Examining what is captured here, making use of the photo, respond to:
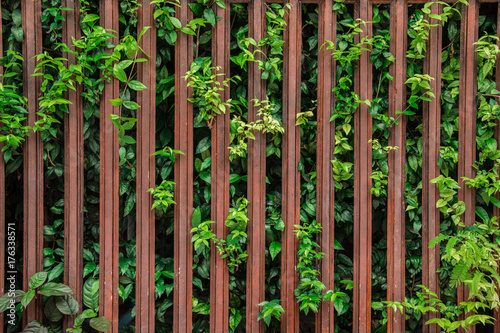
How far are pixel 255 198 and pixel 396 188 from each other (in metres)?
0.90

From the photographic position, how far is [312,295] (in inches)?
83.9

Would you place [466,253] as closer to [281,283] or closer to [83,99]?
[281,283]

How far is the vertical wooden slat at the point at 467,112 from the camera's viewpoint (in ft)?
7.23

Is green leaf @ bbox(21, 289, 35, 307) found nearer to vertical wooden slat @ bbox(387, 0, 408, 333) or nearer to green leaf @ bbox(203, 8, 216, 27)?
green leaf @ bbox(203, 8, 216, 27)

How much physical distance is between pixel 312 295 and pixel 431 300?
75 centimetres

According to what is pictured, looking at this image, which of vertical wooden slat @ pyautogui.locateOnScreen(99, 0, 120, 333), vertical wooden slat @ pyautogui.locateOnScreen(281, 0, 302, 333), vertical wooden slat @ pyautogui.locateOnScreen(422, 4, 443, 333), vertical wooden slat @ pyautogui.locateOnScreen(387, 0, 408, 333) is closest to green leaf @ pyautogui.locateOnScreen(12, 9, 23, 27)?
vertical wooden slat @ pyautogui.locateOnScreen(99, 0, 120, 333)

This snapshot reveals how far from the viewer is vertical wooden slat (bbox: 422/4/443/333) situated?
7.20 ft

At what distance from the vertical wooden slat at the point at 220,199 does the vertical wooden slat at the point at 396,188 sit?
3.39 feet

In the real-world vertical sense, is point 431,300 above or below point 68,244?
below

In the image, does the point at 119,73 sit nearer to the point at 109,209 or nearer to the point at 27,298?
the point at 109,209

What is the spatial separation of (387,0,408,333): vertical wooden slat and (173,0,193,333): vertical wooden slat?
1.26 metres

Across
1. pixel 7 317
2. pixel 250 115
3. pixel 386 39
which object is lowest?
pixel 7 317

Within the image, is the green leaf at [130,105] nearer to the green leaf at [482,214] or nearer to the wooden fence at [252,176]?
the wooden fence at [252,176]

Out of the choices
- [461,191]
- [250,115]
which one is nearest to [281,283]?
[250,115]
